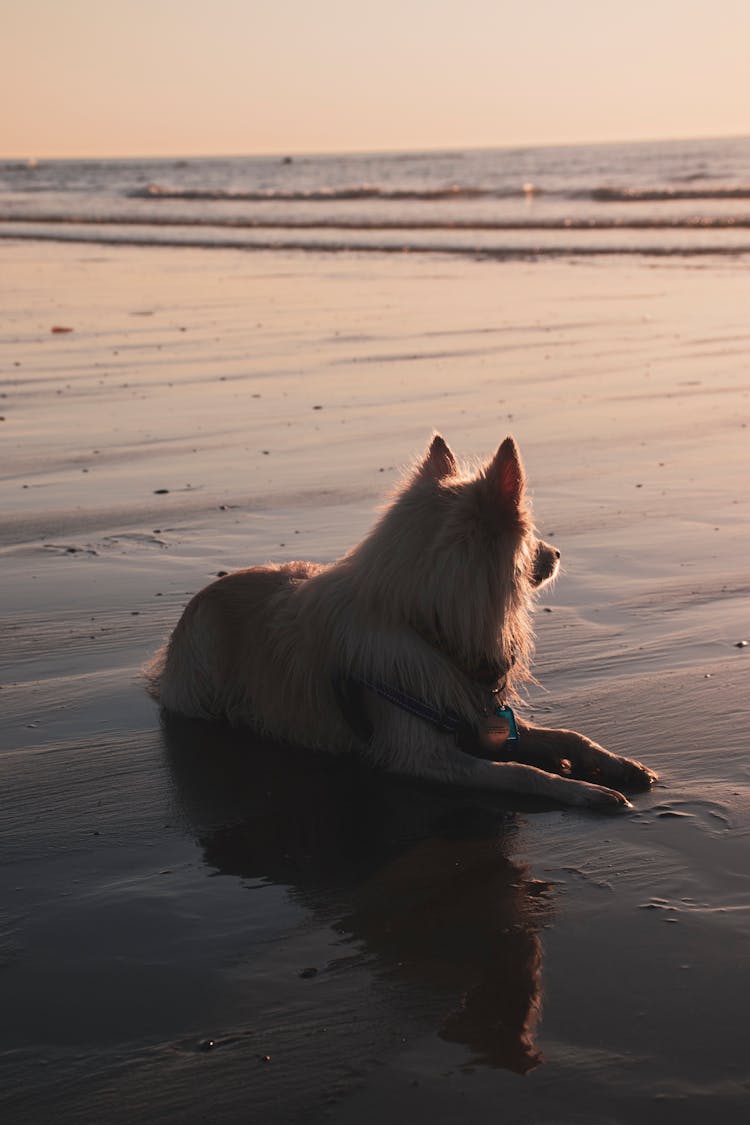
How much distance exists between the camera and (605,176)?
5634cm

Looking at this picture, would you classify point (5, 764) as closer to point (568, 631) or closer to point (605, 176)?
point (568, 631)

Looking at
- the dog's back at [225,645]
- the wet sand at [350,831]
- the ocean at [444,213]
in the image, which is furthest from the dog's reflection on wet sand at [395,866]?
the ocean at [444,213]

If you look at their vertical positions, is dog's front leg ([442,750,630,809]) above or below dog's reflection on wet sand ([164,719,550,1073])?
above

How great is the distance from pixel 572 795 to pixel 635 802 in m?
0.20

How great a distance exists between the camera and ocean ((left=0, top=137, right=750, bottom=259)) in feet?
89.0

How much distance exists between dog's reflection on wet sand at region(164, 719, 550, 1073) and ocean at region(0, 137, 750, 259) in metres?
19.8

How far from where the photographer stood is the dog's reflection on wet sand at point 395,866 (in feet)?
10.5

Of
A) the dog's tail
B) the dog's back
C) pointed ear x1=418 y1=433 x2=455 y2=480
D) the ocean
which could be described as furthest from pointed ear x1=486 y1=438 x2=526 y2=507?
the ocean

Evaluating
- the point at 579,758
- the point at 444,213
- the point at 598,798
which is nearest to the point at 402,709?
the point at 579,758

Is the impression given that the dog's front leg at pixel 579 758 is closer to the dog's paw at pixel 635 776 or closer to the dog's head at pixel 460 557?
the dog's paw at pixel 635 776

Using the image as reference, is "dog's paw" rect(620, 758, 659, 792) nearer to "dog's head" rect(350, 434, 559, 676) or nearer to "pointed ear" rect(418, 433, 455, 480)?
"dog's head" rect(350, 434, 559, 676)

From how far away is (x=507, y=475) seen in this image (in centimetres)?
435

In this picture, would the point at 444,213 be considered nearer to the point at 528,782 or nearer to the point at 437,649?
the point at 437,649

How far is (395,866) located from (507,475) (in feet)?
4.25
